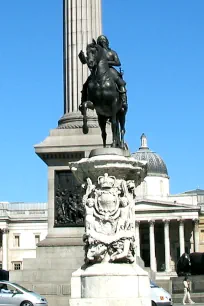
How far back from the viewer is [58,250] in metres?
25.1

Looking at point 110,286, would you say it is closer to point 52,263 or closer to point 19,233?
point 52,263

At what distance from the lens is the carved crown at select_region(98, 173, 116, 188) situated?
1337cm

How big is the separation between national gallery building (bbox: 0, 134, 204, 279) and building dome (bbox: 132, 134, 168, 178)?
2100mm

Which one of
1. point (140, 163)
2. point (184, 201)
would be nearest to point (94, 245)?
point (140, 163)

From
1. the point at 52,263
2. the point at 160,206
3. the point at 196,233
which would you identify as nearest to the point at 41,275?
the point at 52,263

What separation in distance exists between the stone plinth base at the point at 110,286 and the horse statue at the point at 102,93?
8.69ft

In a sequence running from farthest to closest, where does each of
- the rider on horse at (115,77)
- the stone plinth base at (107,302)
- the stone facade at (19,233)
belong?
1. the stone facade at (19,233)
2. the rider on horse at (115,77)
3. the stone plinth base at (107,302)

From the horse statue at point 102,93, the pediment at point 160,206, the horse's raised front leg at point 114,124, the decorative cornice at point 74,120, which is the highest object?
the pediment at point 160,206

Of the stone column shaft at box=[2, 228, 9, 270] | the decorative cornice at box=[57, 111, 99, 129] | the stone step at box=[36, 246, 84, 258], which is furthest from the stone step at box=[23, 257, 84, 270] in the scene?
the stone column shaft at box=[2, 228, 9, 270]

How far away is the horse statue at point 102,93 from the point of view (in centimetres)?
1448

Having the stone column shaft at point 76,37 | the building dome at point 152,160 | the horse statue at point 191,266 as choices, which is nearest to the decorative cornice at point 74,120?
the stone column shaft at point 76,37

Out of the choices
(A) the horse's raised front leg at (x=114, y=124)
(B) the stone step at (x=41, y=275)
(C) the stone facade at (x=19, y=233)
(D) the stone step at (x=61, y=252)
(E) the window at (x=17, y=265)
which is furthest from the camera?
(E) the window at (x=17, y=265)

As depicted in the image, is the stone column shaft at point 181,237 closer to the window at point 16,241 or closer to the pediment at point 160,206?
the pediment at point 160,206

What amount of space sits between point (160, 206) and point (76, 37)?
8926 centimetres
